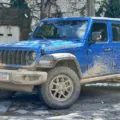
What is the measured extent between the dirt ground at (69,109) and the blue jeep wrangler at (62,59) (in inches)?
11.2

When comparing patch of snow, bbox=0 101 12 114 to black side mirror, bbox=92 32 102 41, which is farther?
black side mirror, bbox=92 32 102 41

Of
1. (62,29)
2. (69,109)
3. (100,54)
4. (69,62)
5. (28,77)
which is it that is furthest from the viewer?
(62,29)

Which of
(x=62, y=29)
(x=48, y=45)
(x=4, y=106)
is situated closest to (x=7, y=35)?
(x=62, y=29)

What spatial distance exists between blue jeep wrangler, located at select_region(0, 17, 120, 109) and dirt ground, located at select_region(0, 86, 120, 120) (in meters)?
0.28

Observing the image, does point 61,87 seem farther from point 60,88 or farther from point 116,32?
point 116,32

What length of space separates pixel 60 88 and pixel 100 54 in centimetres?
135

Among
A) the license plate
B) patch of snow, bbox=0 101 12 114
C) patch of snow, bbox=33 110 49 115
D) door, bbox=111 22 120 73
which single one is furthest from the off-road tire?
door, bbox=111 22 120 73

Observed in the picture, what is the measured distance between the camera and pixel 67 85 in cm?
725

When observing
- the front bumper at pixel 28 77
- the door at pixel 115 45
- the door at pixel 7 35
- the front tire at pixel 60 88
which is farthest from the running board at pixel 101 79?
the door at pixel 7 35

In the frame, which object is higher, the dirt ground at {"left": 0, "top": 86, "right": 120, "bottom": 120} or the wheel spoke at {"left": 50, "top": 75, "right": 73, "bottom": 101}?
the wheel spoke at {"left": 50, "top": 75, "right": 73, "bottom": 101}

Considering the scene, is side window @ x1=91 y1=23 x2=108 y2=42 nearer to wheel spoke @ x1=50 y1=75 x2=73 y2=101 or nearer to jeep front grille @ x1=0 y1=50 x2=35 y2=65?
wheel spoke @ x1=50 y1=75 x2=73 y2=101

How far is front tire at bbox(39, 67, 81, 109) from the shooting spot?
22.8 feet

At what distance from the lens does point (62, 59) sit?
7004 millimetres

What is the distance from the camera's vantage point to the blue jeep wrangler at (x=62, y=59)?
22.5ft
